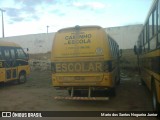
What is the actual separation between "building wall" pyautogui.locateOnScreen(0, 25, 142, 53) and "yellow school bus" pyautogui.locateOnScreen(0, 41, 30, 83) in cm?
1613

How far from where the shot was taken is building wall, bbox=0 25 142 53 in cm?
3177

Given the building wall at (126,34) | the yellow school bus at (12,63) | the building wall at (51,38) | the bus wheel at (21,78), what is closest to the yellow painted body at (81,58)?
the yellow school bus at (12,63)

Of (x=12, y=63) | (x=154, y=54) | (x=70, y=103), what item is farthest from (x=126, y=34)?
(x=154, y=54)

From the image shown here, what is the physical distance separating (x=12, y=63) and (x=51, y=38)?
68.8 feet

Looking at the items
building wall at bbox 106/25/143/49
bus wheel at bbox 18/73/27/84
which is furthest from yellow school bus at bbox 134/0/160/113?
building wall at bbox 106/25/143/49

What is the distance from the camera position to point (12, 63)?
16.3 meters

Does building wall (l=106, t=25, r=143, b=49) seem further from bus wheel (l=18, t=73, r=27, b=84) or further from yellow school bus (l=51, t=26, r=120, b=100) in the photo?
yellow school bus (l=51, t=26, r=120, b=100)

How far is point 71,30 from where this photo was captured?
35.7ft

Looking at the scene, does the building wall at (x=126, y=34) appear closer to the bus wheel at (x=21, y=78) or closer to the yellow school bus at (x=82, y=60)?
the bus wheel at (x=21, y=78)

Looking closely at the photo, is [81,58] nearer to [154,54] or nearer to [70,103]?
[70,103]

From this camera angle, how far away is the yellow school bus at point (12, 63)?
15.5 metres

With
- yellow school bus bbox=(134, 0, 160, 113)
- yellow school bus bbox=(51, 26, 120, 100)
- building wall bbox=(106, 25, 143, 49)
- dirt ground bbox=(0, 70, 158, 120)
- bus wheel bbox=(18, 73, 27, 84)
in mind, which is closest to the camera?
yellow school bus bbox=(134, 0, 160, 113)

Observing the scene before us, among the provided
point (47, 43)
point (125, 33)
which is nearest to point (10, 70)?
point (125, 33)

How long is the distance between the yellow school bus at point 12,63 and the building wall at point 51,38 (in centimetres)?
1613
